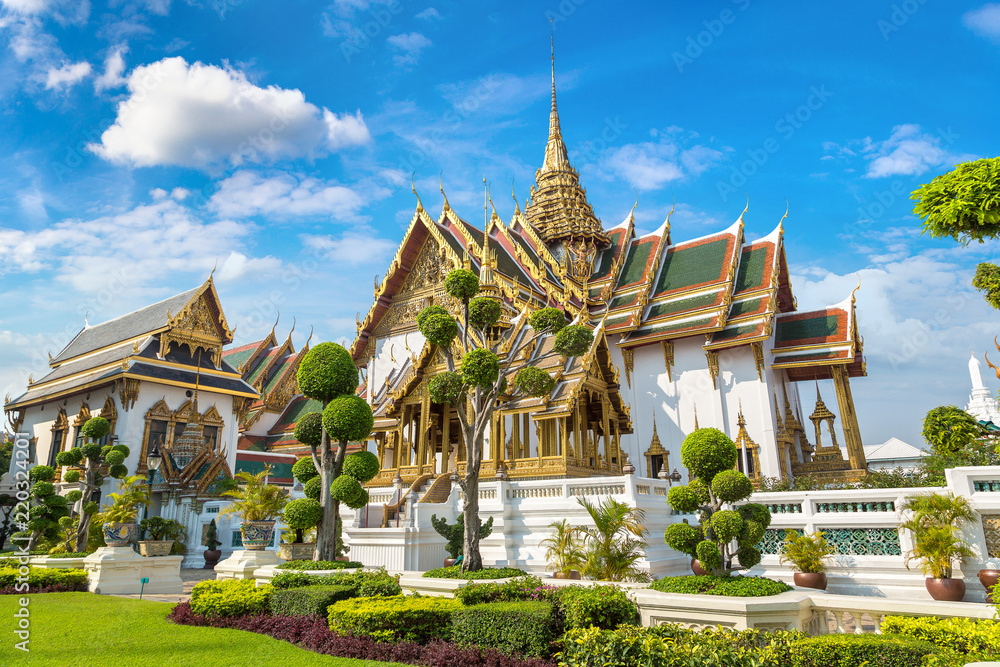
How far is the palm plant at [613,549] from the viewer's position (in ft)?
27.1

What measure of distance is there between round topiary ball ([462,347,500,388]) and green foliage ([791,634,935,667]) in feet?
15.9

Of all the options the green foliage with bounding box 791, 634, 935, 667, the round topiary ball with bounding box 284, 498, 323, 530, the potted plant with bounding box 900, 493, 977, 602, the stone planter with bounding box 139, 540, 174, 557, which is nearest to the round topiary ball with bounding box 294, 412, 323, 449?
the round topiary ball with bounding box 284, 498, 323, 530

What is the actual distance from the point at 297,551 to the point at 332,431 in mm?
2016

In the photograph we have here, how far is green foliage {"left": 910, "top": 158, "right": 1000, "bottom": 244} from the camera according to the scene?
21.4ft

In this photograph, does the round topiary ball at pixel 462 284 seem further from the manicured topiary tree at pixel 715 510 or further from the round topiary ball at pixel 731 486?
the round topiary ball at pixel 731 486

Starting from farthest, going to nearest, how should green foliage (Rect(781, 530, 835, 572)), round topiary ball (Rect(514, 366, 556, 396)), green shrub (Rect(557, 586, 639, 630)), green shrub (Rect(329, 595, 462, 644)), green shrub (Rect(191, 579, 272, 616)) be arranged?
round topiary ball (Rect(514, 366, 556, 396)), green foliage (Rect(781, 530, 835, 572)), green shrub (Rect(191, 579, 272, 616)), green shrub (Rect(329, 595, 462, 644)), green shrub (Rect(557, 586, 639, 630))

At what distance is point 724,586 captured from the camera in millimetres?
5355

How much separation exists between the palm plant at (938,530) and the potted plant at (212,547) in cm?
1455

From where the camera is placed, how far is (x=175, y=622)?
7047mm

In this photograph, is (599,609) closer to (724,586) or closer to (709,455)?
(724,586)

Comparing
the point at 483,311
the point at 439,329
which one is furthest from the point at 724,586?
the point at 483,311

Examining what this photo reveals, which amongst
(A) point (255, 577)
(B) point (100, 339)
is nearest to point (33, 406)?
(B) point (100, 339)

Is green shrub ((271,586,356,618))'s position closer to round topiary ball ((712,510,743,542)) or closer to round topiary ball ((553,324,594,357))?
round topiary ball ((712,510,743,542))

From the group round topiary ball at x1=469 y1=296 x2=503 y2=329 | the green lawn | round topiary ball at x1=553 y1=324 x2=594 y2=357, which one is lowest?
the green lawn
